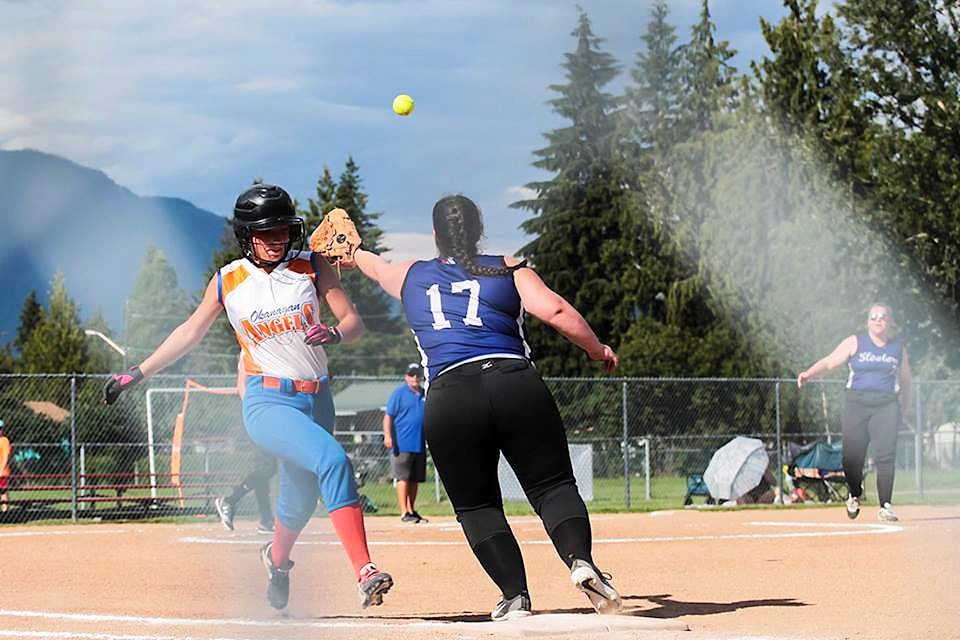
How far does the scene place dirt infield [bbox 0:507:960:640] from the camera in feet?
19.9

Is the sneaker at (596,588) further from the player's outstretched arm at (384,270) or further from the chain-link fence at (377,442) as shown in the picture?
the chain-link fence at (377,442)

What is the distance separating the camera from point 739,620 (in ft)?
21.2

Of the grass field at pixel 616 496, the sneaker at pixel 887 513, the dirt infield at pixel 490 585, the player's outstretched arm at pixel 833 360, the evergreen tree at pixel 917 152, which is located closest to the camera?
the dirt infield at pixel 490 585

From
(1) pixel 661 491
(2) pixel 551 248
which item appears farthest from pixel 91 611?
(2) pixel 551 248

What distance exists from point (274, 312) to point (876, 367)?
7.94 m

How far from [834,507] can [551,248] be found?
38.4 meters

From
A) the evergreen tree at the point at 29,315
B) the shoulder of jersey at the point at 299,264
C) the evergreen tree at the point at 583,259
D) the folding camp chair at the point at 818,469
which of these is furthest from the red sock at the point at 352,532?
the evergreen tree at the point at 29,315

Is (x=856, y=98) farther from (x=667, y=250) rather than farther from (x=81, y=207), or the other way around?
(x=81, y=207)

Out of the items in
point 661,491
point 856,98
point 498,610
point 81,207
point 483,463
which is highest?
point 856,98

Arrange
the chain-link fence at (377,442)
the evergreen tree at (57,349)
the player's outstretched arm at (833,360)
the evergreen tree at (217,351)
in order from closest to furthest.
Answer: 1. the player's outstretched arm at (833,360)
2. the chain-link fence at (377,442)
3. the evergreen tree at (217,351)
4. the evergreen tree at (57,349)

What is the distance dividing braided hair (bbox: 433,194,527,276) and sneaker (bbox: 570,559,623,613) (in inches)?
51.0

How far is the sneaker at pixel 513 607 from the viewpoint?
20.2 feet

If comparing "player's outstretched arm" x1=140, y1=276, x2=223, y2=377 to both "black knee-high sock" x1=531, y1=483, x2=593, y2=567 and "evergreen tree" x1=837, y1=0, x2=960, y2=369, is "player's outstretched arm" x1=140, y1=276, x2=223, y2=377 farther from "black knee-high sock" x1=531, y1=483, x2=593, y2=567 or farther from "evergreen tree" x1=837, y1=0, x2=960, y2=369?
"evergreen tree" x1=837, y1=0, x2=960, y2=369

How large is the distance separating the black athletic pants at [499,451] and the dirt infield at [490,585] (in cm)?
35
